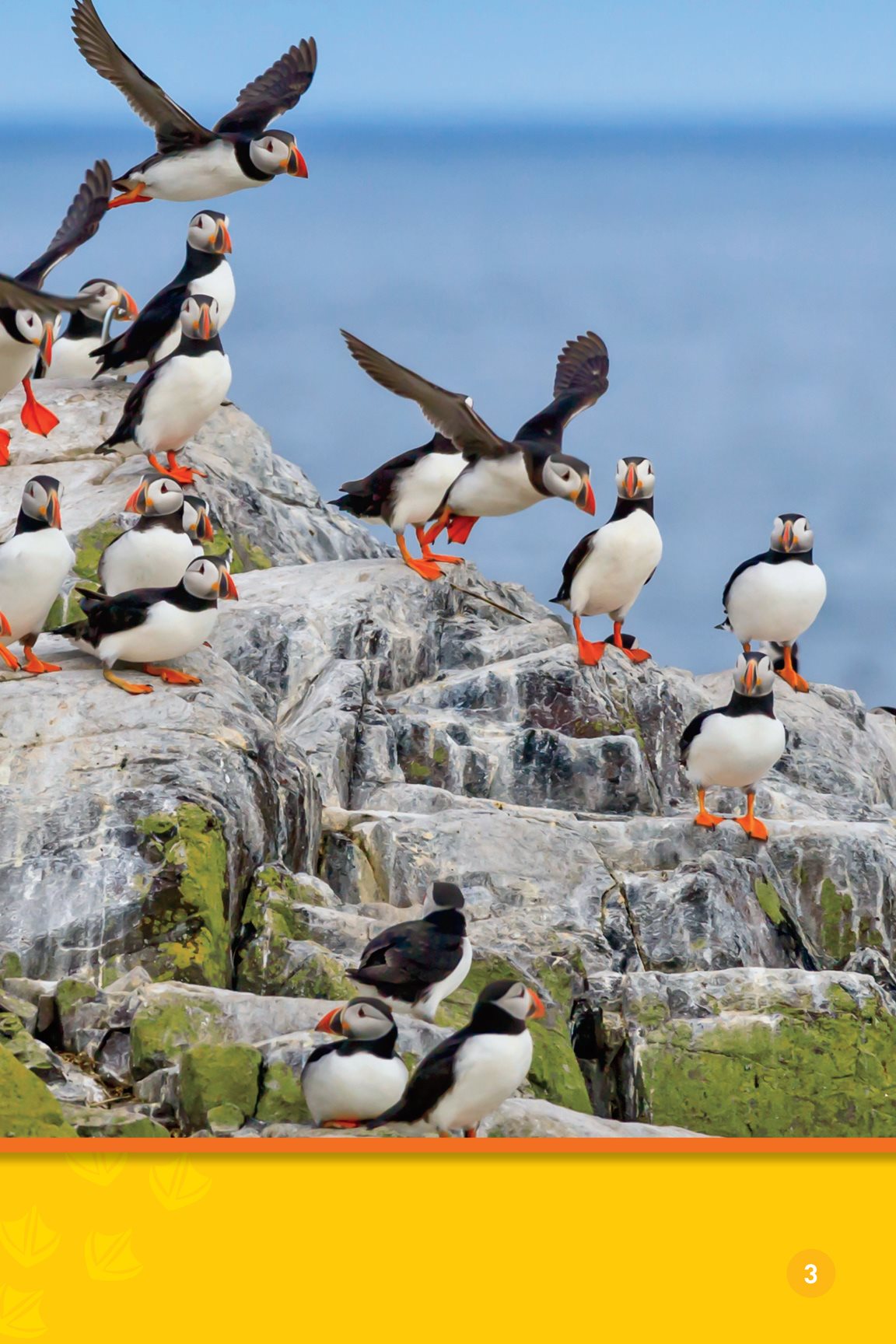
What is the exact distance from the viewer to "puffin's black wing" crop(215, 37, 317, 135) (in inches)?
439

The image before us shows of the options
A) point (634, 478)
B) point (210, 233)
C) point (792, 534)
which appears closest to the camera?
point (634, 478)

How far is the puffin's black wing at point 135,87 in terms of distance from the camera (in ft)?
35.3

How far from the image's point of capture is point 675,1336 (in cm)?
488

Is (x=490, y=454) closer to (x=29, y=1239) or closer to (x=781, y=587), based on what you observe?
(x=781, y=587)

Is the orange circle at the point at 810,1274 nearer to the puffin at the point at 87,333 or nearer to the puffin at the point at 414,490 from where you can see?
the puffin at the point at 414,490

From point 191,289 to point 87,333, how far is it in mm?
2682

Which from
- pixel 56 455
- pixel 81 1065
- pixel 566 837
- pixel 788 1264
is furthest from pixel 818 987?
pixel 56 455

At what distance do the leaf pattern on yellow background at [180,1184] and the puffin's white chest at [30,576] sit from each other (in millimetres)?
2990

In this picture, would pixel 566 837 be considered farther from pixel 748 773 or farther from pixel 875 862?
pixel 875 862

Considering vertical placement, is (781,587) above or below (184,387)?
below

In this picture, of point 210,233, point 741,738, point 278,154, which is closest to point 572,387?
point 278,154

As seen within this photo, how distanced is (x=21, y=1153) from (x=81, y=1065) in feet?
3.75

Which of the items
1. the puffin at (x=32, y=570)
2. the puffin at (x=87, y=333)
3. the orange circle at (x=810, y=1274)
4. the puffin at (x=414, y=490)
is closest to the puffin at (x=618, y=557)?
the puffin at (x=414, y=490)

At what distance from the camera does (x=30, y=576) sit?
24.0 ft
